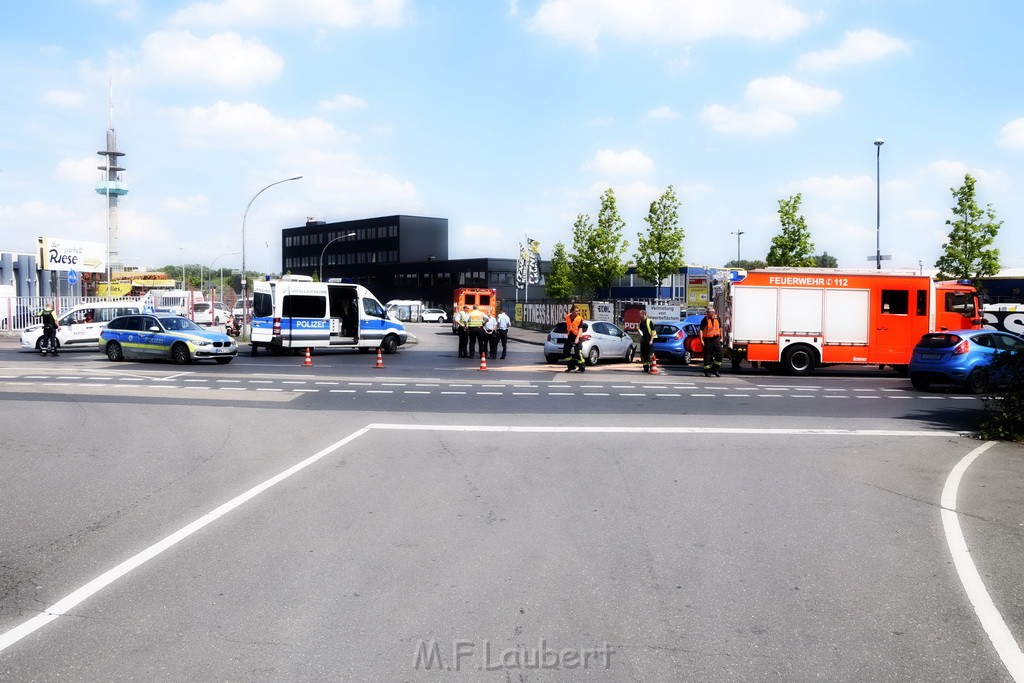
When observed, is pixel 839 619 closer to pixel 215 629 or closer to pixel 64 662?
pixel 215 629

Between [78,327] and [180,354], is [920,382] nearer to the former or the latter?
[180,354]

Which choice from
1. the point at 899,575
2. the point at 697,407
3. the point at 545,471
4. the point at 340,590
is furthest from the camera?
the point at 697,407

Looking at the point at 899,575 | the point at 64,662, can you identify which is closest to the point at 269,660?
the point at 64,662

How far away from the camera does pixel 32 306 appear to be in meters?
47.7

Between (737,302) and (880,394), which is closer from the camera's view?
(880,394)

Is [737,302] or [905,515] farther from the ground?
[737,302]

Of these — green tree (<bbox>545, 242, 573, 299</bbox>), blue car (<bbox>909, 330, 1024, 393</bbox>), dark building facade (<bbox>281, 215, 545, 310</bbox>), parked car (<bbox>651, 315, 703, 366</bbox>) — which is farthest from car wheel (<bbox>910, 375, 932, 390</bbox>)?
dark building facade (<bbox>281, 215, 545, 310</bbox>)

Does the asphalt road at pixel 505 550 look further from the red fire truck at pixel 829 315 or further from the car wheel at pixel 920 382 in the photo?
the red fire truck at pixel 829 315

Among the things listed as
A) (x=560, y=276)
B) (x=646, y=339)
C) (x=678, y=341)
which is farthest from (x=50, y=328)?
(x=560, y=276)

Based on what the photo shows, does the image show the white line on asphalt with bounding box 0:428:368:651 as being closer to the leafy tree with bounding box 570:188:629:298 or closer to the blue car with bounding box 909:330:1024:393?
the blue car with bounding box 909:330:1024:393

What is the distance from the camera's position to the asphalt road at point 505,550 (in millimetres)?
4543

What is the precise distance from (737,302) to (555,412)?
446 inches

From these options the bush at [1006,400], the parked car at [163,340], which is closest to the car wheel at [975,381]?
the bush at [1006,400]

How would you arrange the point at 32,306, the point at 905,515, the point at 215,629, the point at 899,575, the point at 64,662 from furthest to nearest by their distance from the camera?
1. the point at 32,306
2. the point at 905,515
3. the point at 899,575
4. the point at 215,629
5. the point at 64,662
